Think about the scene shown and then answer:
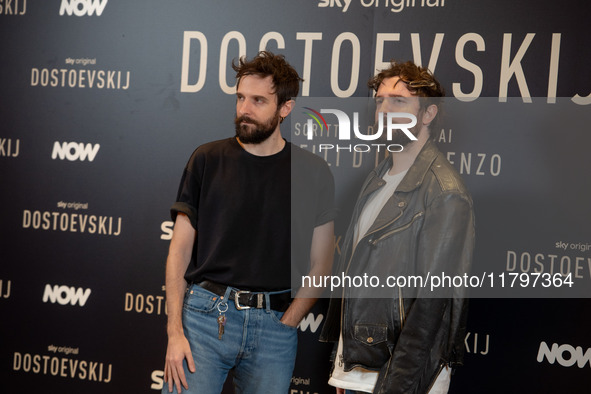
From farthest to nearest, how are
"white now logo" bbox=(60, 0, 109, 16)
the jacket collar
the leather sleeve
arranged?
"white now logo" bbox=(60, 0, 109, 16) → the jacket collar → the leather sleeve

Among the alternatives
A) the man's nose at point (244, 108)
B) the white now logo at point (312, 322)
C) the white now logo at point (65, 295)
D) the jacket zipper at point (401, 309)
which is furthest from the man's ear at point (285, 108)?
the white now logo at point (65, 295)

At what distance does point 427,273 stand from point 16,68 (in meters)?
2.58

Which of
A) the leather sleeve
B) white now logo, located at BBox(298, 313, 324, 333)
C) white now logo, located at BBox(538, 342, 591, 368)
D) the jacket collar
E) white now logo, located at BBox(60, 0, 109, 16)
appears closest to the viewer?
the leather sleeve

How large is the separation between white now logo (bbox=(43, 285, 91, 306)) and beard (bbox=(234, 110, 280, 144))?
153cm

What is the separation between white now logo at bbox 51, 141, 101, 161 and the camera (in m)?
3.29

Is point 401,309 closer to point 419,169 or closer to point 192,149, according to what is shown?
point 419,169

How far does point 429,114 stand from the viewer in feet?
7.25

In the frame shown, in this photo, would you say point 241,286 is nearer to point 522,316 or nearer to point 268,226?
point 268,226

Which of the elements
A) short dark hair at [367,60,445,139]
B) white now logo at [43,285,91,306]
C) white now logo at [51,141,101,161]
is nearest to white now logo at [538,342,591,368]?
short dark hair at [367,60,445,139]

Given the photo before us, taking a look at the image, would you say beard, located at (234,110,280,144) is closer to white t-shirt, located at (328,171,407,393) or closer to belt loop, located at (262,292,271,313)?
white t-shirt, located at (328,171,407,393)

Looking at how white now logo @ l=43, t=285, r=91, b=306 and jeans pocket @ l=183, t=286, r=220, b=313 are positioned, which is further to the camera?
white now logo @ l=43, t=285, r=91, b=306

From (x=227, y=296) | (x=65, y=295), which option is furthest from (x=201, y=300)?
(x=65, y=295)

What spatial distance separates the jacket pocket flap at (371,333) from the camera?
1995mm

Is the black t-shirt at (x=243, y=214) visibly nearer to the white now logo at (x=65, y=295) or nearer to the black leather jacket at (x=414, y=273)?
the black leather jacket at (x=414, y=273)
